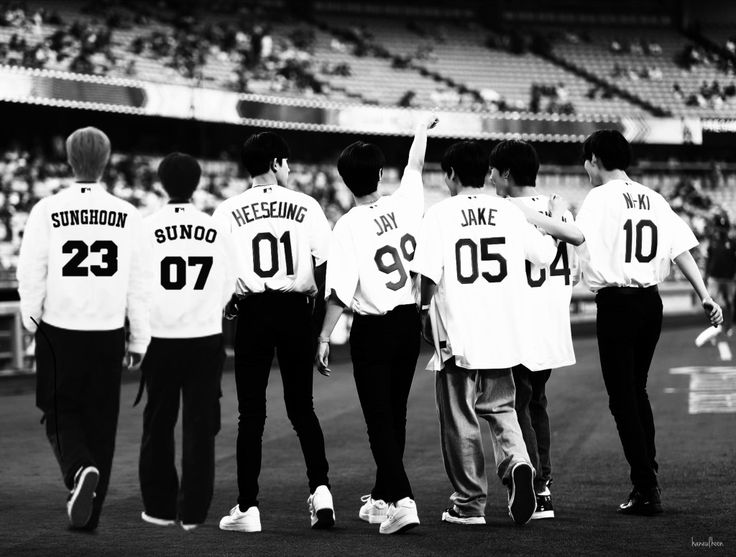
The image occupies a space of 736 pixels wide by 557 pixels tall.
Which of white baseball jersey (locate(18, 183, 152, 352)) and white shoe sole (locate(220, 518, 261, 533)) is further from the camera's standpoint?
white shoe sole (locate(220, 518, 261, 533))

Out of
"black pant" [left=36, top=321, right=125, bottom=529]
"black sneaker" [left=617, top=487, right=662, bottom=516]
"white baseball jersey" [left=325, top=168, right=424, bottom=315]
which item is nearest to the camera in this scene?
"black pant" [left=36, top=321, right=125, bottom=529]

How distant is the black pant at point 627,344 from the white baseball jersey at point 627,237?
11cm

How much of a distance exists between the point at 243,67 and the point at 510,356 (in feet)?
102

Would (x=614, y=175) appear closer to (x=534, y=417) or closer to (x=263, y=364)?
(x=534, y=417)

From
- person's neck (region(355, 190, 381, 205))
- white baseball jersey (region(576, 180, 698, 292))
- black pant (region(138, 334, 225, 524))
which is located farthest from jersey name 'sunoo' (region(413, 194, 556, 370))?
black pant (region(138, 334, 225, 524))

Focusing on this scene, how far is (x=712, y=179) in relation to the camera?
4512 cm

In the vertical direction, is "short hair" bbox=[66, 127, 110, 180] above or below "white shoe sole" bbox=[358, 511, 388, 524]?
above

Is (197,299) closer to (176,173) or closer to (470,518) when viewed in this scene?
(176,173)

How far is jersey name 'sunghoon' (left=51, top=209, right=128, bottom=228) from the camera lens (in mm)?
5773

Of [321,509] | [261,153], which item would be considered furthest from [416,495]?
[261,153]

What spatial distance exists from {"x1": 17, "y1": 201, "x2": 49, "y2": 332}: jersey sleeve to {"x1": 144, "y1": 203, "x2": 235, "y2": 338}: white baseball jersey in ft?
1.68

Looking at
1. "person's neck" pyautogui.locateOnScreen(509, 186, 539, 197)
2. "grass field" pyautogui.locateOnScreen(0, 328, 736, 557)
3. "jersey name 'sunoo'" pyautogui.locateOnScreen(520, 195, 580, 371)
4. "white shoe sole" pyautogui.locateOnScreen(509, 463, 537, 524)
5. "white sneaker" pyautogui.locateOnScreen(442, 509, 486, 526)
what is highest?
"person's neck" pyautogui.locateOnScreen(509, 186, 539, 197)

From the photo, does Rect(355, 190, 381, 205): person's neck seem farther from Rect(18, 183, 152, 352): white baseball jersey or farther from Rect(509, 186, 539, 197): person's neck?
Rect(18, 183, 152, 352): white baseball jersey

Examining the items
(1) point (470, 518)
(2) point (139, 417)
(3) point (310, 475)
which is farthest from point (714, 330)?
(2) point (139, 417)
